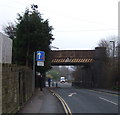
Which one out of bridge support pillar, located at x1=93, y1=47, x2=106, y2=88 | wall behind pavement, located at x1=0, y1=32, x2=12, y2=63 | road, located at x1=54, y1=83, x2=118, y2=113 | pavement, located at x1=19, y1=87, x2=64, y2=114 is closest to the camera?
wall behind pavement, located at x1=0, y1=32, x2=12, y2=63

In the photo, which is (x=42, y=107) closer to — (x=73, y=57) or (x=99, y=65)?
(x=99, y=65)

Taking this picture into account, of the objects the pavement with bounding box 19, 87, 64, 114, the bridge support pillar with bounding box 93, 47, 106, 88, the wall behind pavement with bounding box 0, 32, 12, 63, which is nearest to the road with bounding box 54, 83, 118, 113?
the pavement with bounding box 19, 87, 64, 114

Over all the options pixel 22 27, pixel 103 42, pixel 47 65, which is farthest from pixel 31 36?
pixel 103 42

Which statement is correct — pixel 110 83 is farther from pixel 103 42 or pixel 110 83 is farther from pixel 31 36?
pixel 103 42

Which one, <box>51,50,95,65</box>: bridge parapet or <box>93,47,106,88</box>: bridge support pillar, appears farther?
<box>51,50,95,65</box>: bridge parapet

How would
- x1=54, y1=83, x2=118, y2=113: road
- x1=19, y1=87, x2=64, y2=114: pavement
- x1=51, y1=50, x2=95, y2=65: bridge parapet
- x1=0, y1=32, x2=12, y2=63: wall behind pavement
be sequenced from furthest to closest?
x1=51, y1=50, x2=95, y2=65: bridge parapet, x1=54, y1=83, x2=118, y2=113: road, x1=19, y1=87, x2=64, y2=114: pavement, x1=0, y1=32, x2=12, y2=63: wall behind pavement

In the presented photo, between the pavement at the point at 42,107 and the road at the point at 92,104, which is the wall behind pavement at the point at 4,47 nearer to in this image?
the pavement at the point at 42,107

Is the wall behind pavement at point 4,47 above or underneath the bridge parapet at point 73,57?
underneath

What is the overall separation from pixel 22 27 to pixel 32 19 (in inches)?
62.6

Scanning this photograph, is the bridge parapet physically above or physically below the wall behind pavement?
above

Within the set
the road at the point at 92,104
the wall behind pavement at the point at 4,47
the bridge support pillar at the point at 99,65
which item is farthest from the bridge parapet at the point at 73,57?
the wall behind pavement at the point at 4,47

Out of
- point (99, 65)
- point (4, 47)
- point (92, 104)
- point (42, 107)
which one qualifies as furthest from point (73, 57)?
point (4, 47)

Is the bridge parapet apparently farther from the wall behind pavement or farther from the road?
the wall behind pavement

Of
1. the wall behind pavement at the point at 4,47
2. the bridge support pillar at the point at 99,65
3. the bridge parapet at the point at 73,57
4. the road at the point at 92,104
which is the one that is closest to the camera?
the wall behind pavement at the point at 4,47
